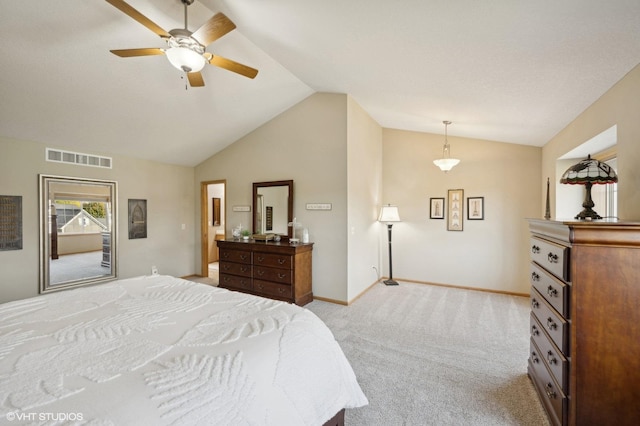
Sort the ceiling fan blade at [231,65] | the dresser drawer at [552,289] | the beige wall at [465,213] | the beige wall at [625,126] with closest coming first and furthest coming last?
the dresser drawer at [552,289] < the beige wall at [625,126] < the ceiling fan blade at [231,65] < the beige wall at [465,213]

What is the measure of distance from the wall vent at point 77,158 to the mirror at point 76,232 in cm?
26

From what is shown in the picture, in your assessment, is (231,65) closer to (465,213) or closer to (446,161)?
(446,161)

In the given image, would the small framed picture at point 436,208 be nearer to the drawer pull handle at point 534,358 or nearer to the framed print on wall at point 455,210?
the framed print on wall at point 455,210

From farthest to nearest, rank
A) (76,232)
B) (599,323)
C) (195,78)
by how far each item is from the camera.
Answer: (76,232)
(195,78)
(599,323)

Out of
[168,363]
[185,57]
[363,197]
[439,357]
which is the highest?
[185,57]

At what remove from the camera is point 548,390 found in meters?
1.84

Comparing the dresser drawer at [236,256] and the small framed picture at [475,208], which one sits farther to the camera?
the small framed picture at [475,208]

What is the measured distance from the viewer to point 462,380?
230cm

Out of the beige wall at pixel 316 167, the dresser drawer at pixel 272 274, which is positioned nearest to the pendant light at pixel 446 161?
the beige wall at pixel 316 167

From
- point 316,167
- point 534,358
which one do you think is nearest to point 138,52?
point 316,167

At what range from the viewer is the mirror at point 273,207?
4605 mm

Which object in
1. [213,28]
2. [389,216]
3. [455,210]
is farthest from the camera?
[389,216]

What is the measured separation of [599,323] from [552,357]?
1.43 ft

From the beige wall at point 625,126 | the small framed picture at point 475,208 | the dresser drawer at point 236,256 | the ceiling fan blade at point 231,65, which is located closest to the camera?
the beige wall at point 625,126
